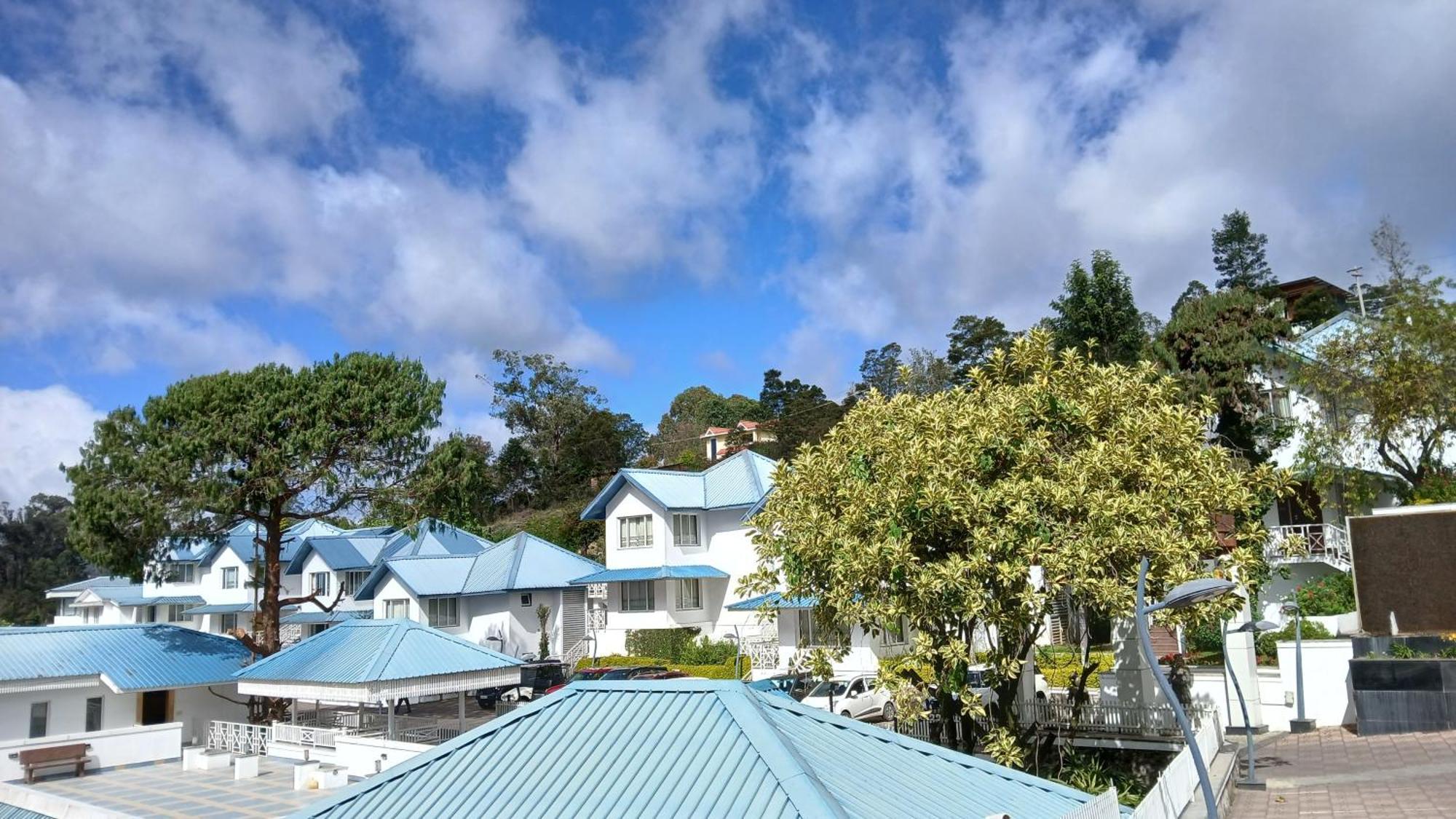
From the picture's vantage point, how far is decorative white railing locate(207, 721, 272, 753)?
2966cm

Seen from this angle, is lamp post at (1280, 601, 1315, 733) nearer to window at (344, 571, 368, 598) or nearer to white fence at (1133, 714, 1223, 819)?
white fence at (1133, 714, 1223, 819)

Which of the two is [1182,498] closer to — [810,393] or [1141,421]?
[1141,421]

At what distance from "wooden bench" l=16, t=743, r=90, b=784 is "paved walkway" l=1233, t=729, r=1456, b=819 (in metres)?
28.8

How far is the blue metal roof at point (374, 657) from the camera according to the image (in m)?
26.2

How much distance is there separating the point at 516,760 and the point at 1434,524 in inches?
981

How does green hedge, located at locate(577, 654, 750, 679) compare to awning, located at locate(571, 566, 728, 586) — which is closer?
green hedge, located at locate(577, 654, 750, 679)

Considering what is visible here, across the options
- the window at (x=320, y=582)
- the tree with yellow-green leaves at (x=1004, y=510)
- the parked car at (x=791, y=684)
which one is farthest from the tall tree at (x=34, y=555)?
the tree with yellow-green leaves at (x=1004, y=510)

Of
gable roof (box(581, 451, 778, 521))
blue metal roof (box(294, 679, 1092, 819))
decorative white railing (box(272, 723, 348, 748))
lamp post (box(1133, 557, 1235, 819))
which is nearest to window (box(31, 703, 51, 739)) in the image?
decorative white railing (box(272, 723, 348, 748))

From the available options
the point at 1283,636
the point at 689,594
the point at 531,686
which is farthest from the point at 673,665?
the point at 1283,636

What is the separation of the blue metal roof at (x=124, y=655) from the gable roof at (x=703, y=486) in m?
17.4

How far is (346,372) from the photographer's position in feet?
115

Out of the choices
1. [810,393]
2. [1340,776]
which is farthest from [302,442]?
[810,393]

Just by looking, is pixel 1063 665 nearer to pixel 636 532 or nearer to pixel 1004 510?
pixel 1004 510

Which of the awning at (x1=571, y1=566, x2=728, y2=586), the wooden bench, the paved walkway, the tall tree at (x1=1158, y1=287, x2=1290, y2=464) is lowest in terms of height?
the wooden bench
